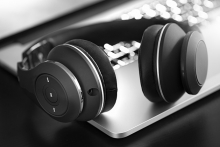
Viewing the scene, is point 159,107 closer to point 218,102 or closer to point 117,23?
point 218,102

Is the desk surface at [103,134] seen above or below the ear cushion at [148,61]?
below

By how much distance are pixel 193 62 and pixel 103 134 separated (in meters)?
0.19

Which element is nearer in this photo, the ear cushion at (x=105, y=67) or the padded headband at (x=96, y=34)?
the ear cushion at (x=105, y=67)

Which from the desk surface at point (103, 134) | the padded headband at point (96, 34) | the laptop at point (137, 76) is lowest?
the desk surface at point (103, 134)

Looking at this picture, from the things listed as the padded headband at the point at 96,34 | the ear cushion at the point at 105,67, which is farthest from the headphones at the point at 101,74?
the padded headband at the point at 96,34

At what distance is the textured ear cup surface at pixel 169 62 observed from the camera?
0.62 m

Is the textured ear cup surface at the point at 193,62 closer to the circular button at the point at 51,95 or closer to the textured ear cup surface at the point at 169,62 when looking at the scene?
the textured ear cup surface at the point at 169,62

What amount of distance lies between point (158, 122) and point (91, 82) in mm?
154

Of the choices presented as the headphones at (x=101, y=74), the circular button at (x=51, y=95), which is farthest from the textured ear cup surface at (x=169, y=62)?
the circular button at (x=51, y=95)

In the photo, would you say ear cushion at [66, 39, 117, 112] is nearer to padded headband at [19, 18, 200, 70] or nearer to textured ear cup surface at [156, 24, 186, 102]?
textured ear cup surface at [156, 24, 186, 102]

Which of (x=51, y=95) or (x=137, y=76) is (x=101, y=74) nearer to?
(x=51, y=95)

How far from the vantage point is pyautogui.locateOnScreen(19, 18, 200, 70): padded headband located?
84cm

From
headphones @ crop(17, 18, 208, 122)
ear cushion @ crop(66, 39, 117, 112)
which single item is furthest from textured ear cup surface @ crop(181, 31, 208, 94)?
ear cushion @ crop(66, 39, 117, 112)

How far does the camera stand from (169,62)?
2.07ft
